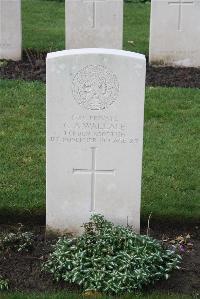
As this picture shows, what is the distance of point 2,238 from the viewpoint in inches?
205

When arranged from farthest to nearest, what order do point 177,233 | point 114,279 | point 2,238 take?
point 177,233, point 2,238, point 114,279

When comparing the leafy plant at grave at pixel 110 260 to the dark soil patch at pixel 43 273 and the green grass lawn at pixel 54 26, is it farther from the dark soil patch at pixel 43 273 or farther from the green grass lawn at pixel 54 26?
the green grass lawn at pixel 54 26

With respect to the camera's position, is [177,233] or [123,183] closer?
[123,183]

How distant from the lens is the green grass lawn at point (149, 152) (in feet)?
19.0

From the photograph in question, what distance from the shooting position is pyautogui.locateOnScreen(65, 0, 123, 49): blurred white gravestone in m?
10.1

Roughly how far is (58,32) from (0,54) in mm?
2140

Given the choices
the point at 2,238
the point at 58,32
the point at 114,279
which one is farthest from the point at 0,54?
the point at 114,279

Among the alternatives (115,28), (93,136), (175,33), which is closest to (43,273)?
(93,136)

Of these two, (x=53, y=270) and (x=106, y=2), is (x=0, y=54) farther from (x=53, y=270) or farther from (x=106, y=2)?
(x=53, y=270)

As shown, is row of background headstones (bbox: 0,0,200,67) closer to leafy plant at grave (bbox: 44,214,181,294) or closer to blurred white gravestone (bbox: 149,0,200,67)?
blurred white gravestone (bbox: 149,0,200,67)

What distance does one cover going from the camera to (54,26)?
41.8ft

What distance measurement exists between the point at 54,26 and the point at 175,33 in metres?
3.21

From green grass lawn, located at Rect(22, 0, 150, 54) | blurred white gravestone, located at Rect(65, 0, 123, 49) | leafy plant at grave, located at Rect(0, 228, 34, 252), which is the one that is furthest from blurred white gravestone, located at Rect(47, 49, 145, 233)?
green grass lawn, located at Rect(22, 0, 150, 54)

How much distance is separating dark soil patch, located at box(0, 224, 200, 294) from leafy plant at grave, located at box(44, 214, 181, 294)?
0.22 ft
